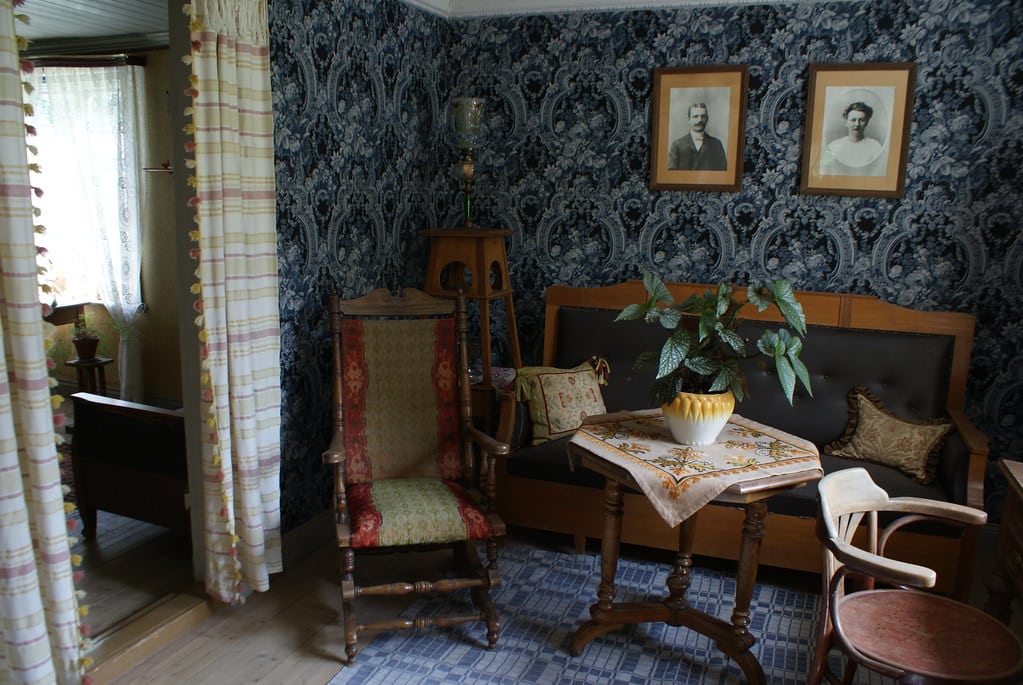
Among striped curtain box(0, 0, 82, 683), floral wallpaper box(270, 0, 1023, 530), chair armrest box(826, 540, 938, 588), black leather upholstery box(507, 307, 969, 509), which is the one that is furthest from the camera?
black leather upholstery box(507, 307, 969, 509)

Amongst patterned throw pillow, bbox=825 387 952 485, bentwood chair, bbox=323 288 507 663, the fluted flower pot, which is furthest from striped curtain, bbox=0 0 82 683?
patterned throw pillow, bbox=825 387 952 485

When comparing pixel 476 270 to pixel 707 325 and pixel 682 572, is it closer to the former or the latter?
pixel 707 325

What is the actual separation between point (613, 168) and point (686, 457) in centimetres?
197

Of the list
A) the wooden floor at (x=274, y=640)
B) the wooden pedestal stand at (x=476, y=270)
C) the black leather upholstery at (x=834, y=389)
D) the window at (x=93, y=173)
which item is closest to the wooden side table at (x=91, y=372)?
the window at (x=93, y=173)

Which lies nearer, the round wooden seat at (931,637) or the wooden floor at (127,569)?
the round wooden seat at (931,637)

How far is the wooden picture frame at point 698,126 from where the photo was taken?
12.5 feet

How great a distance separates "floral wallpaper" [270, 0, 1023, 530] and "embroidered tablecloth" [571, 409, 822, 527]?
128 centimetres

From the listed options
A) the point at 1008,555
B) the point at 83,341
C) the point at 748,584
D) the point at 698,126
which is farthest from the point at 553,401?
the point at 83,341

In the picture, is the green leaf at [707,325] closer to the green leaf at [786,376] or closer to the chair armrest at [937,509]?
the green leaf at [786,376]

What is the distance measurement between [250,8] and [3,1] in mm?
894

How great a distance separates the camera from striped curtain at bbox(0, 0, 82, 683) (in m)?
2.04

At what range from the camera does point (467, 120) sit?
12.8ft

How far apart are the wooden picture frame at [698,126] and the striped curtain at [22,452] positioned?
9.11 feet

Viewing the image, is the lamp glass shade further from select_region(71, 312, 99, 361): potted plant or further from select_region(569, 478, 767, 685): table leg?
select_region(71, 312, 99, 361): potted plant
